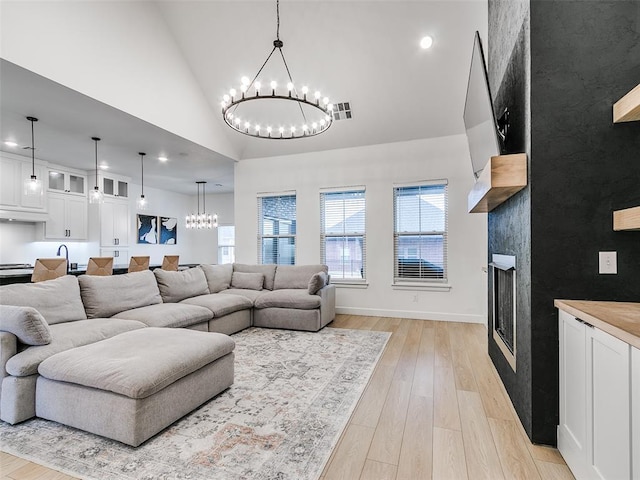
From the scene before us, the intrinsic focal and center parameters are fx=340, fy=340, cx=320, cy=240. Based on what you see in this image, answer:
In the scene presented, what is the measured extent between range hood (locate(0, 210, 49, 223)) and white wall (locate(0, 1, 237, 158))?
12.1ft

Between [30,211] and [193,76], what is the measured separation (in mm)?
4183

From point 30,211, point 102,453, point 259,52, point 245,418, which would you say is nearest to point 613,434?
point 245,418

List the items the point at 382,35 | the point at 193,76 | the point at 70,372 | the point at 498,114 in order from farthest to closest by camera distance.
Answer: the point at 193,76
the point at 382,35
the point at 498,114
the point at 70,372

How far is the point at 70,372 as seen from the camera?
2.13 metres

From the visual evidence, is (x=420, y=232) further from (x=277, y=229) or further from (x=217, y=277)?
(x=217, y=277)

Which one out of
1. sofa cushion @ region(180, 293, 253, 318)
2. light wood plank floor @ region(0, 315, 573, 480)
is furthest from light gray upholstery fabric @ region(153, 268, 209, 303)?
light wood plank floor @ region(0, 315, 573, 480)

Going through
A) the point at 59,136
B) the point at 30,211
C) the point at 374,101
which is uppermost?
the point at 374,101

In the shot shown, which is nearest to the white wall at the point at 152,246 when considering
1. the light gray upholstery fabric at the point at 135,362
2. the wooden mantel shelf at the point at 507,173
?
the light gray upholstery fabric at the point at 135,362

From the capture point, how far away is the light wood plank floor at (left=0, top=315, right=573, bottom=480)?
1.80m

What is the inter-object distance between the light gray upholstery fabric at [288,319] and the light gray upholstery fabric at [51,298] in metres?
2.28

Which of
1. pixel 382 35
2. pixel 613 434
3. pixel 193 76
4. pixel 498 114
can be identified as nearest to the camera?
pixel 613 434

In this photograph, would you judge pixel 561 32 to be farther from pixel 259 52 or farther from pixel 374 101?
pixel 259 52

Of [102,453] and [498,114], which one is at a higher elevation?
[498,114]

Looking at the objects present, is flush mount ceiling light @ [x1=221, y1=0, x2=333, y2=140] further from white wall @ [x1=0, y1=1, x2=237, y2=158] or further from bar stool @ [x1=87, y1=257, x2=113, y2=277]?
bar stool @ [x1=87, y1=257, x2=113, y2=277]
